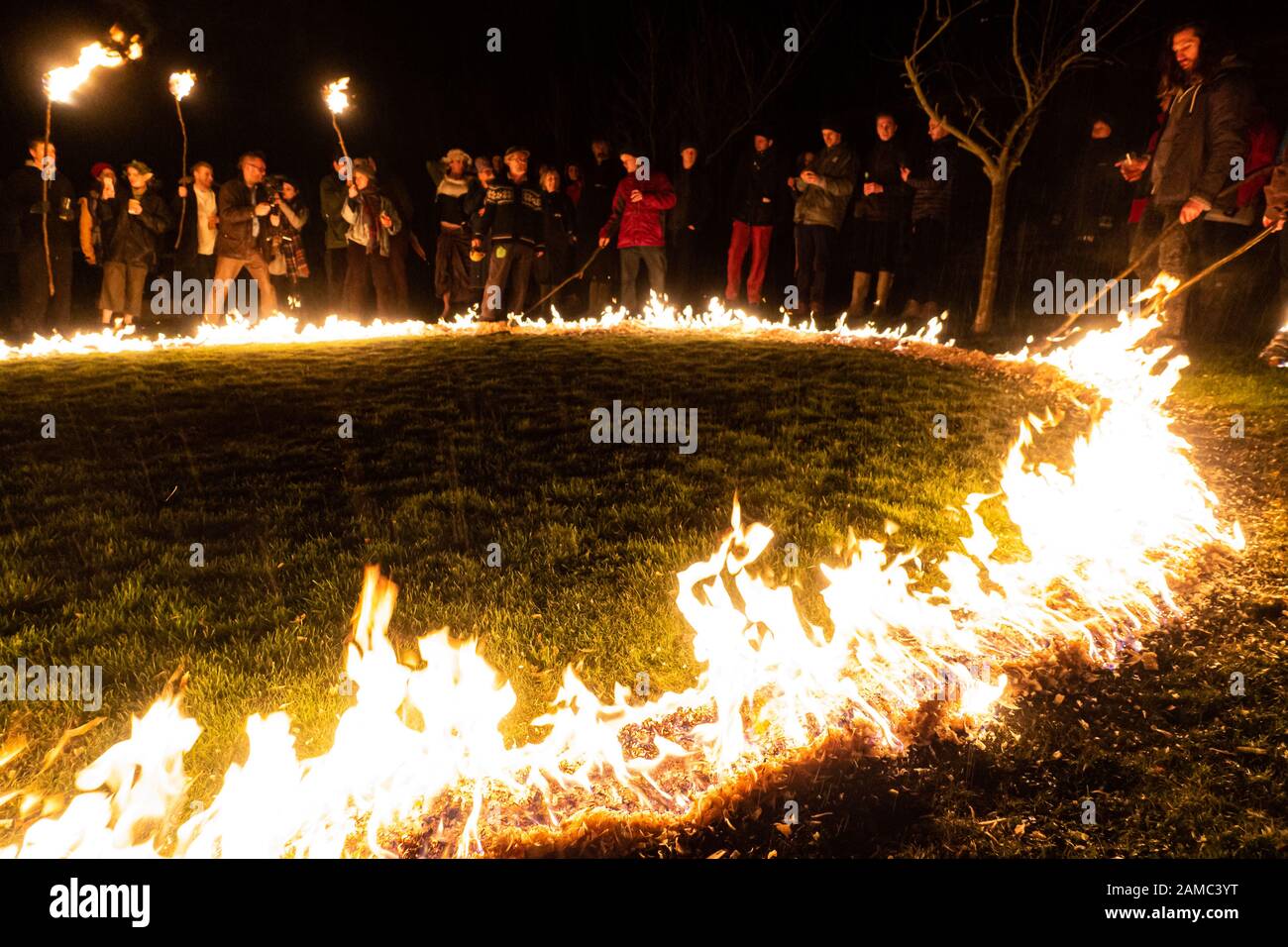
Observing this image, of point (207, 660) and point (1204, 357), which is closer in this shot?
point (207, 660)

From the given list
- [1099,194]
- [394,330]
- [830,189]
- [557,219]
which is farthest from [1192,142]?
[394,330]

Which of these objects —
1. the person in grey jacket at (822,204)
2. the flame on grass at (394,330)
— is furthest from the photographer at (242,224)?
the person in grey jacket at (822,204)

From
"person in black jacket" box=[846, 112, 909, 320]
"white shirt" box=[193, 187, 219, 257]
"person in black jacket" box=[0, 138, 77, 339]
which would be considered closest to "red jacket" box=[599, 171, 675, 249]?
"person in black jacket" box=[846, 112, 909, 320]

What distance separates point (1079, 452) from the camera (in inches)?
210

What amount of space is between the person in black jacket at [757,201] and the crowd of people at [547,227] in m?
0.03

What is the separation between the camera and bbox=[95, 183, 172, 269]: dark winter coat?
12664 millimetres

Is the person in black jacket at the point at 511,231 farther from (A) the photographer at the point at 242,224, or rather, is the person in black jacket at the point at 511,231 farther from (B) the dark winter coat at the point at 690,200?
(A) the photographer at the point at 242,224

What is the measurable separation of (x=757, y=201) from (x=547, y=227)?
11.7ft

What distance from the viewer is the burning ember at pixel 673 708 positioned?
244 centimetres
